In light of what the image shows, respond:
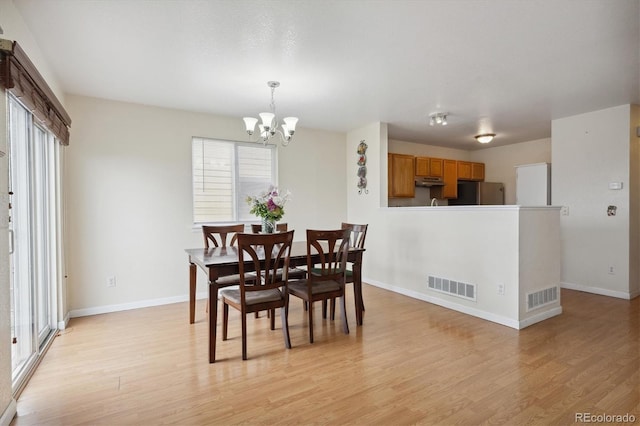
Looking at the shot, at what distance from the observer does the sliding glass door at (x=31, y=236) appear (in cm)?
231

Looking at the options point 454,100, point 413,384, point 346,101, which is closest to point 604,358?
point 413,384

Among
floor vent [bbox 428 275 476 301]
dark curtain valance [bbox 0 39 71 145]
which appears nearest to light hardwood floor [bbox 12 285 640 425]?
floor vent [bbox 428 275 476 301]

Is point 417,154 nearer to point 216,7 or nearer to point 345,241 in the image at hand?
point 345,241

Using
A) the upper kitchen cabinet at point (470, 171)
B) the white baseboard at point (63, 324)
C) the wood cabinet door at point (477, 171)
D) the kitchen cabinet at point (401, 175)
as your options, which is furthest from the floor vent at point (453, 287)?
the white baseboard at point (63, 324)

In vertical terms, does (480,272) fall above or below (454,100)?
below

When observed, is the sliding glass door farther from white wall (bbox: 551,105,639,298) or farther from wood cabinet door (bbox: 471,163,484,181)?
wood cabinet door (bbox: 471,163,484,181)

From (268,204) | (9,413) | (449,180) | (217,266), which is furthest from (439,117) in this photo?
(9,413)

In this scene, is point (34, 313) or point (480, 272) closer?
point (34, 313)

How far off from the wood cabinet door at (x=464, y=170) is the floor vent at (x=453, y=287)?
3290 millimetres

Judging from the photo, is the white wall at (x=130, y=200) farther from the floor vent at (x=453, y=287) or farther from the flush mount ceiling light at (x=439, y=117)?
the floor vent at (x=453, y=287)

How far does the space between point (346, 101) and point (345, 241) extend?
5.96 ft

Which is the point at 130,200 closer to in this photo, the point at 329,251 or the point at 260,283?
the point at 260,283

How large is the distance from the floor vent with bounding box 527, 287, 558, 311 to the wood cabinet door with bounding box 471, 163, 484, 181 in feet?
12.1

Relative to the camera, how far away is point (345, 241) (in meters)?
3.11
